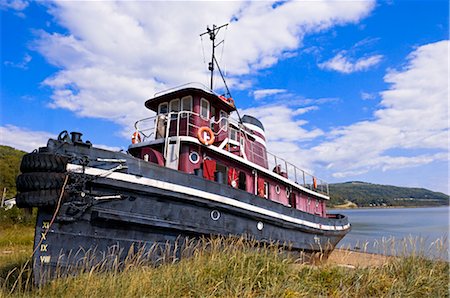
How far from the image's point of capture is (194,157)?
27.5 feet

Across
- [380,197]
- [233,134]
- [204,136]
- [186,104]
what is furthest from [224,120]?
[380,197]

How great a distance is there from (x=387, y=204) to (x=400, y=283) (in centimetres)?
15929

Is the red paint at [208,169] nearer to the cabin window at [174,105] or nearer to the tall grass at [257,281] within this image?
the cabin window at [174,105]

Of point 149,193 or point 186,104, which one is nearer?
point 149,193

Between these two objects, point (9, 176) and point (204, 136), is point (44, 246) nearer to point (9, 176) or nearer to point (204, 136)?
point (204, 136)

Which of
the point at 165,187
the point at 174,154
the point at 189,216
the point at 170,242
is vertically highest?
the point at 174,154

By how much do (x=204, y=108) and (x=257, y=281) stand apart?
6129mm

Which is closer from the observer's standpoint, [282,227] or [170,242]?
[170,242]

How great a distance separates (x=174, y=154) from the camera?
816cm

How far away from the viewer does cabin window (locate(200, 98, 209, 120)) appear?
31.6ft

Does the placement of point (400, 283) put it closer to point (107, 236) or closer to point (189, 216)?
point (189, 216)

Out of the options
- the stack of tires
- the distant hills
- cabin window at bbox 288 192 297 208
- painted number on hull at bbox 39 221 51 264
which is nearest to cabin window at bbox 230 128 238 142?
cabin window at bbox 288 192 297 208

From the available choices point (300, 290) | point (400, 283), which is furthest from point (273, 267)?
point (400, 283)

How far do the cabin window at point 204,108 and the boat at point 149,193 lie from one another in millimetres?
31
